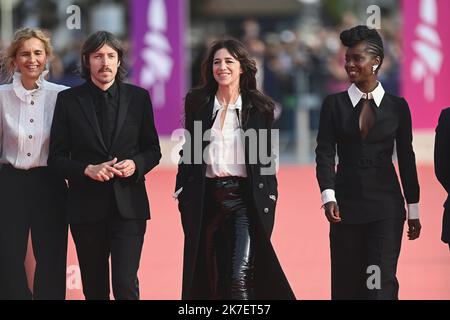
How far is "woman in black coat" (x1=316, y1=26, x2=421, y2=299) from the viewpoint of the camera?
6980mm

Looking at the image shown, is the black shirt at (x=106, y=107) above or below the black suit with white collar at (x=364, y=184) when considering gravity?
above

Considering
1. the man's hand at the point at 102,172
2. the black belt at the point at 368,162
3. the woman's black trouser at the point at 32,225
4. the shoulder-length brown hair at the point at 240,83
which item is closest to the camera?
the man's hand at the point at 102,172

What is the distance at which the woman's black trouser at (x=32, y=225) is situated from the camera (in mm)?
7246

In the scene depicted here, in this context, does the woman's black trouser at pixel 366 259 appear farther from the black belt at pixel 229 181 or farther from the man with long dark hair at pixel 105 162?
the man with long dark hair at pixel 105 162

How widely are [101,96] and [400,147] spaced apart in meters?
1.86

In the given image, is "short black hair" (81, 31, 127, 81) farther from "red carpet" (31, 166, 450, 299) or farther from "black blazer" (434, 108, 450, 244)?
"red carpet" (31, 166, 450, 299)

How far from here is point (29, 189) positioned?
285 inches

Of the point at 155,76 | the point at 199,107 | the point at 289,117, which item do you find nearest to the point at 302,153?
the point at 289,117

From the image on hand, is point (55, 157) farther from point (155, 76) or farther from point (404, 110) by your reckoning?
point (155, 76)

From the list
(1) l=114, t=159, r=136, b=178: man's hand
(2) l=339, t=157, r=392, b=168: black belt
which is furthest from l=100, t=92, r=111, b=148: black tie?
(2) l=339, t=157, r=392, b=168: black belt

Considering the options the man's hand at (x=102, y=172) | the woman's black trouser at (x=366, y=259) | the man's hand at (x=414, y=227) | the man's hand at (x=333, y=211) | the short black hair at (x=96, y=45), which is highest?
the short black hair at (x=96, y=45)

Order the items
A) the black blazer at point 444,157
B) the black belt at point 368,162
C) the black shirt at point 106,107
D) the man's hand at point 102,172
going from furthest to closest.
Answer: the black shirt at point 106,107 → the black belt at point 368,162 → the man's hand at point 102,172 → the black blazer at point 444,157

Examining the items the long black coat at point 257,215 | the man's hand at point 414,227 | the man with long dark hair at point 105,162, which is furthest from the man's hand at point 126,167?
the man's hand at point 414,227

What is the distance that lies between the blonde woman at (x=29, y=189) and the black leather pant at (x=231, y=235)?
0.93 metres
